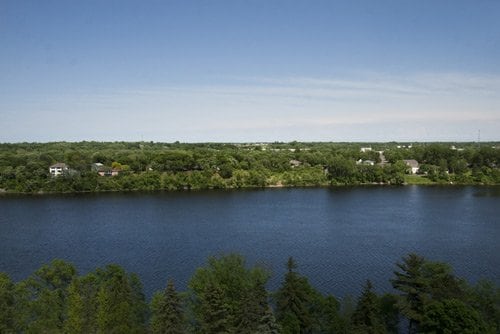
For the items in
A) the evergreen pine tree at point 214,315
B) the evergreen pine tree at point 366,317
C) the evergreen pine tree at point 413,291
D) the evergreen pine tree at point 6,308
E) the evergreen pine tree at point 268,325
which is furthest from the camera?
the evergreen pine tree at point 413,291

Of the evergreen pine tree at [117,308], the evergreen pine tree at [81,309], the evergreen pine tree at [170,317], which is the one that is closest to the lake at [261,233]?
the evergreen pine tree at [117,308]

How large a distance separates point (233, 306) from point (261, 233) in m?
14.3

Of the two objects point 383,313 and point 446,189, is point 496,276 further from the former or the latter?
point 446,189

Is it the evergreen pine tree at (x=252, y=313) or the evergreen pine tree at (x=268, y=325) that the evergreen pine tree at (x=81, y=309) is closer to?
the evergreen pine tree at (x=252, y=313)

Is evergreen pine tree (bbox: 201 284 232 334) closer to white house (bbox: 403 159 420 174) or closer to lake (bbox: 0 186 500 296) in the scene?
lake (bbox: 0 186 500 296)

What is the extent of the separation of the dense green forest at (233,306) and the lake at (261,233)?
15.6 feet

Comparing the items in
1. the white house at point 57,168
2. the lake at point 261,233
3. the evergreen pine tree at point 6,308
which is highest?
the white house at point 57,168

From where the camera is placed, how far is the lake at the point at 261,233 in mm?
18047

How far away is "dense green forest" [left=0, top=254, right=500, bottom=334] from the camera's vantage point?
8.73 m

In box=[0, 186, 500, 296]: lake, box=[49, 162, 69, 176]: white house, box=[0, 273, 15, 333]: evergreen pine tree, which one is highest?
box=[49, 162, 69, 176]: white house

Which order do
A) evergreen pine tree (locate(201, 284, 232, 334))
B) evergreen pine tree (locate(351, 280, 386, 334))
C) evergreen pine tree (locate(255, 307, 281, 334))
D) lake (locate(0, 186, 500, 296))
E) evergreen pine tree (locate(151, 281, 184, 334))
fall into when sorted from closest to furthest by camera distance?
evergreen pine tree (locate(255, 307, 281, 334)) < evergreen pine tree (locate(151, 281, 184, 334)) < evergreen pine tree (locate(351, 280, 386, 334)) < evergreen pine tree (locate(201, 284, 232, 334)) < lake (locate(0, 186, 500, 296))

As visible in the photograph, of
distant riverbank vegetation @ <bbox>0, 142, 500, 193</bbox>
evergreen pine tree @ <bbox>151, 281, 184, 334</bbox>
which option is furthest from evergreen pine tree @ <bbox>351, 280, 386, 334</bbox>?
distant riverbank vegetation @ <bbox>0, 142, 500, 193</bbox>

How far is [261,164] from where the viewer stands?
161 feet

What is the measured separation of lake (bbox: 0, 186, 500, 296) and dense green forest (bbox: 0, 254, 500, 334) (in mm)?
4768
